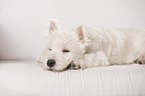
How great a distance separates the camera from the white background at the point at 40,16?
3303 mm

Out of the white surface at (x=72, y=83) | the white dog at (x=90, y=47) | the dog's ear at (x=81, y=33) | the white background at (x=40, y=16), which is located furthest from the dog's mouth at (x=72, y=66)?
the white background at (x=40, y=16)

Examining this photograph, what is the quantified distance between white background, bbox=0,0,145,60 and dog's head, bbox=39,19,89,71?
4.32 feet

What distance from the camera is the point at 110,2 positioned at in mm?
3451

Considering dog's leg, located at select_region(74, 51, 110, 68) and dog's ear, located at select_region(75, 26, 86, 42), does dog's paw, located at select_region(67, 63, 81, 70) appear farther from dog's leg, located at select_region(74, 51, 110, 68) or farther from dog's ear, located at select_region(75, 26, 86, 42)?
dog's ear, located at select_region(75, 26, 86, 42)

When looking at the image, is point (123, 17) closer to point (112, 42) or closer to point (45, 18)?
point (112, 42)

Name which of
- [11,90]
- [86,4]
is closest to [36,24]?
[86,4]

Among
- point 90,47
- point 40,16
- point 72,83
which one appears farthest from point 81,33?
point 40,16

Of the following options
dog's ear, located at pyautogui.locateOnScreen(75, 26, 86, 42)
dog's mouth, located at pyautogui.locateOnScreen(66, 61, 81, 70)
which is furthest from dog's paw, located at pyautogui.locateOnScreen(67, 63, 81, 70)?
dog's ear, located at pyautogui.locateOnScreen(75, 26, 86, 42)

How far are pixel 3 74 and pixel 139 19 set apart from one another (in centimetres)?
299

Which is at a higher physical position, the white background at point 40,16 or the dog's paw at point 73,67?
the white background at point 40,16

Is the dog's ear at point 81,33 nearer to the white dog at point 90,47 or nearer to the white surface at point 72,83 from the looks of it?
the white dog at point 90,47

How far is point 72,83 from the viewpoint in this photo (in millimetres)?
1523

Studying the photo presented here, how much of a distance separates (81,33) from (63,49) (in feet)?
0.96

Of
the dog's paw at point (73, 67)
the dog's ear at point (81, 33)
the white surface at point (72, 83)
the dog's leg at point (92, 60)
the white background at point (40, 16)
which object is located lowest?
the white surface at point (72, 83)
